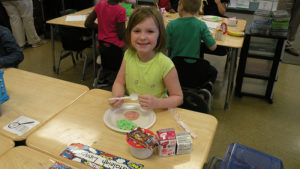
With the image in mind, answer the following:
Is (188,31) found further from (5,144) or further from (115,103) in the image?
(5,144)

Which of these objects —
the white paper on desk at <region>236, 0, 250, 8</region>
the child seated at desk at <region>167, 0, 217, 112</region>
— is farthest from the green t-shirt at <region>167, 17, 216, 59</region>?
the white paper on desk at <region>236, 0, 250, 8</region>

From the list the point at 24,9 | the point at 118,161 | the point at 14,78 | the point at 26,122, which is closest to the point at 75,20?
the point at 24,9

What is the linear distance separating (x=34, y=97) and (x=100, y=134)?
516 mm

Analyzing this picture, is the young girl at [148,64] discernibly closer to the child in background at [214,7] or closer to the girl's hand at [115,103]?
the girl's hand at [115,103]

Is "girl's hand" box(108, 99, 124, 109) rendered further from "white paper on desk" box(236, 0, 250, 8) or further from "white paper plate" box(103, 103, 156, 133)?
"white paper on desk" box(236, 0, 250, 8)

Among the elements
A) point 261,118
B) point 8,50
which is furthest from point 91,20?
point 261,118

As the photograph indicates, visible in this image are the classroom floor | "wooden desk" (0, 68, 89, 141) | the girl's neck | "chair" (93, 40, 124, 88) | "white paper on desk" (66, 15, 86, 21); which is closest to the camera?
"wooden desk" (0, 68, 89, 141)

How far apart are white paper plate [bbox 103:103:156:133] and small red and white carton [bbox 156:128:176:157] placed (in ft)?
0.55

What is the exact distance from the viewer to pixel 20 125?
→ 1.18m

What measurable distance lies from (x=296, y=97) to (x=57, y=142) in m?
2.77

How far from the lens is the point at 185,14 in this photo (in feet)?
7.40

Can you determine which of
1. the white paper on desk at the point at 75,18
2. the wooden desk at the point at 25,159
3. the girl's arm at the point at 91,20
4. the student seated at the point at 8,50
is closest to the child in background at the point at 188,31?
the girl's arm at the point at 91,20

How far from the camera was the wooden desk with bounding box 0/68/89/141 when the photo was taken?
1.25 m

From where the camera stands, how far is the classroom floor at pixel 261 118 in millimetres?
2193
